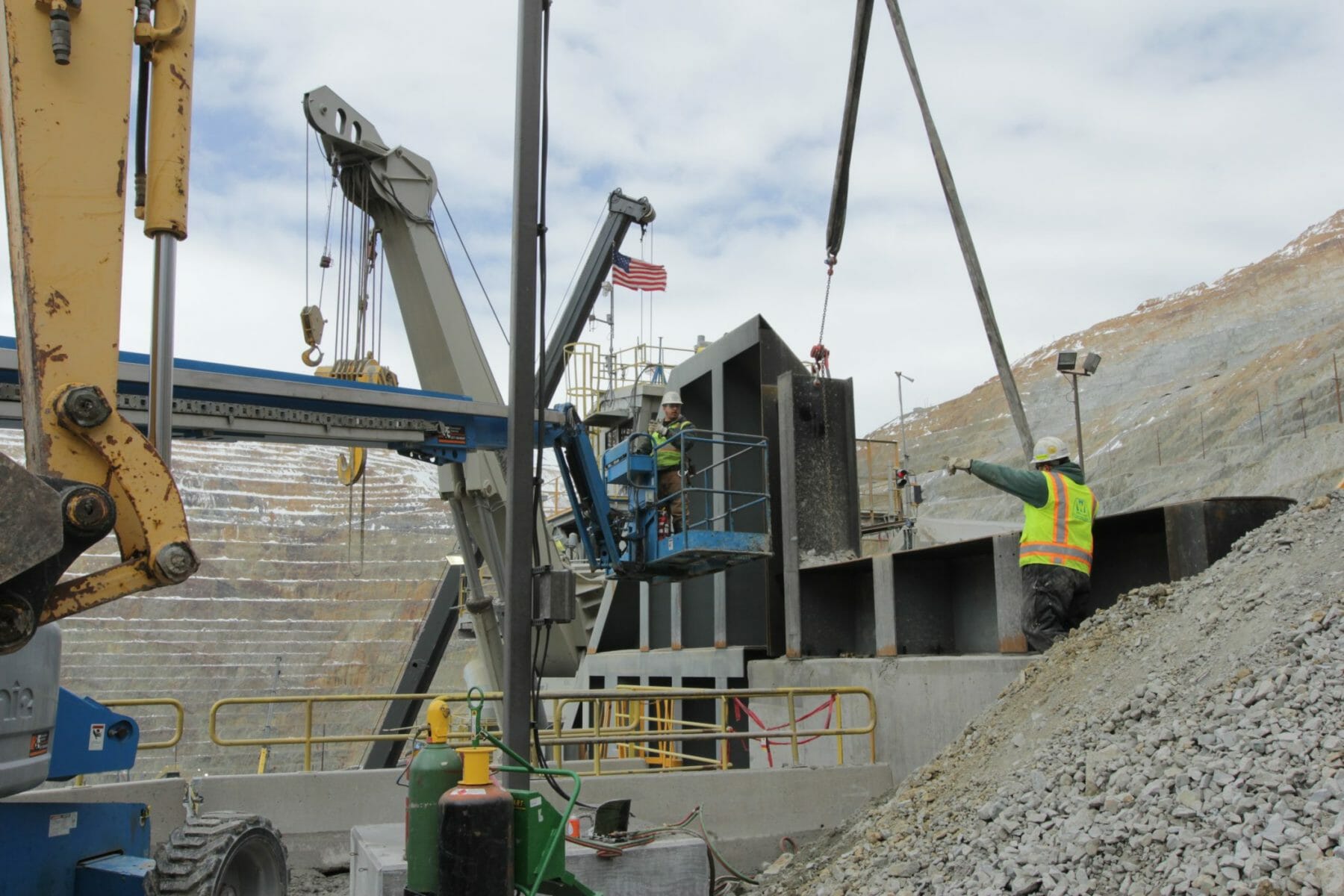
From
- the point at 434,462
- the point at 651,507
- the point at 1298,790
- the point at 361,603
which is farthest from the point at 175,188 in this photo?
the point at 361,603

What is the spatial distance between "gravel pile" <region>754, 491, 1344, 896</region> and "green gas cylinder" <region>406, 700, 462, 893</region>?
2313mm

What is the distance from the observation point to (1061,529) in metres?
9.55

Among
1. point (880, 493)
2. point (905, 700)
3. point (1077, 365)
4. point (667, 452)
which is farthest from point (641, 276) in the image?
point (880, 493)

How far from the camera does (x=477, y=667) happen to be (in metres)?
19.2

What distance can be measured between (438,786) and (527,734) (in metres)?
1.59

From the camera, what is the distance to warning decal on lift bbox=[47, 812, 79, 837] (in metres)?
5.99

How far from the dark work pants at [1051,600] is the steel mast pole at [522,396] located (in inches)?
177

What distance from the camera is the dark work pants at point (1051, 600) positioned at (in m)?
9.53

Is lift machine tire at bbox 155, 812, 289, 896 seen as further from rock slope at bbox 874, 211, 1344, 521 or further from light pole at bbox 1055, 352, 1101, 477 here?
rock slope at bbox 874, 211, 1344, 521

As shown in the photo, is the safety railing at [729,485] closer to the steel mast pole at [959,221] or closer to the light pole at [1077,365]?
the steel mast pole at [959,221]

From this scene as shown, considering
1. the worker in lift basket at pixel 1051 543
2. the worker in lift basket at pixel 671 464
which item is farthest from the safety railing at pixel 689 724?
the worker in lift basket at pixel 1051 543

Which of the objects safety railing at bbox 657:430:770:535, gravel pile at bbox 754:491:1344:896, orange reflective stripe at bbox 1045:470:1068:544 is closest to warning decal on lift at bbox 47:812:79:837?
gravel pile at bbox 754:491:1344:896

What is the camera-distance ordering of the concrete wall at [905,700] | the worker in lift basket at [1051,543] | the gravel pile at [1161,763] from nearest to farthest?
the gravel pile at [1161,763], the worker in lift basket at [1051,543], the concrete wall at [905,700]

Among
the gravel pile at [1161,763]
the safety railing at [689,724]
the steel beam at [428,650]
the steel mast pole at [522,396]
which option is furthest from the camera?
the steel beam at [428,650]
